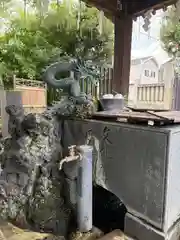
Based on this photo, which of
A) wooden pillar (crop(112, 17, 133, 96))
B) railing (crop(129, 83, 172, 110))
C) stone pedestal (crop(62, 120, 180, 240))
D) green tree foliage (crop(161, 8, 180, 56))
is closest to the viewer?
stone pedestal (crop(62, 120, 180, 240))

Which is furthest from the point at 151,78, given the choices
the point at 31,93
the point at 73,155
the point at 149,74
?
the point at 73,155

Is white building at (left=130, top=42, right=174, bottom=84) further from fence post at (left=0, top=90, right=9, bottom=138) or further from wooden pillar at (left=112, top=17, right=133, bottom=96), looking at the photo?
fence post at (left=0, top=90, right=9, bottom=138)

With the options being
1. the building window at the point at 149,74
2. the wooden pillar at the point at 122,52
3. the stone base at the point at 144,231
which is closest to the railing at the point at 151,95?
the wooden pillar at the point at 122,52

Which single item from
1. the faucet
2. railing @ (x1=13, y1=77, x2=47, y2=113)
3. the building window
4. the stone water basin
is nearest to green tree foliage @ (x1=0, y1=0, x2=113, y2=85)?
railing @ (x1=13, y1=77, x2=47, y2=113)

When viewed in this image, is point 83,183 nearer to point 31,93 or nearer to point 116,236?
point 116,236

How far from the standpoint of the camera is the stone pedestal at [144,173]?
109cm

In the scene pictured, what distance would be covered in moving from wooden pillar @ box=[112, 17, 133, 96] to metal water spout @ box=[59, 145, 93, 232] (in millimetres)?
1425

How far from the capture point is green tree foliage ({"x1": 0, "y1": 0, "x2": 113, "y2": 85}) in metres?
2.97

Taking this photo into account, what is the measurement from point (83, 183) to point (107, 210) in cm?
60

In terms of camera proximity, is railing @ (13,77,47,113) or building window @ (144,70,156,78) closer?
railing @ (13,77,47,113)

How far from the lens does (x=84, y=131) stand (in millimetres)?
1566

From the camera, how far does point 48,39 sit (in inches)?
127

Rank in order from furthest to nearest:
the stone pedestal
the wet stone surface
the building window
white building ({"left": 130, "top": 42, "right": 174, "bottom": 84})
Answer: the building window, white building ({"left": 130, "top": 42, "right": 174, "bottom": 84}), the wet stone surface, the stone pedestal

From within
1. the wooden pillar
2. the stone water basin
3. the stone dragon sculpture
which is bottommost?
the stone water basin
